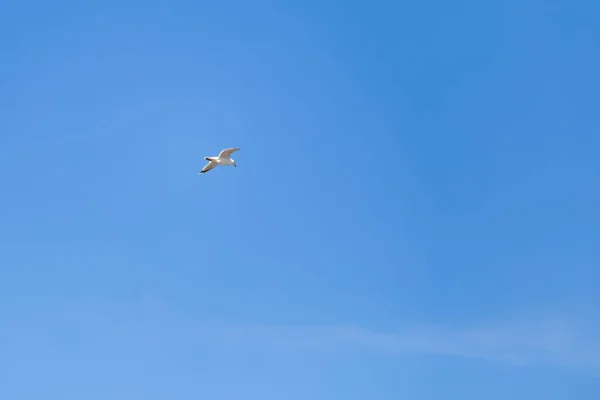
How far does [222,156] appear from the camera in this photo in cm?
8719
